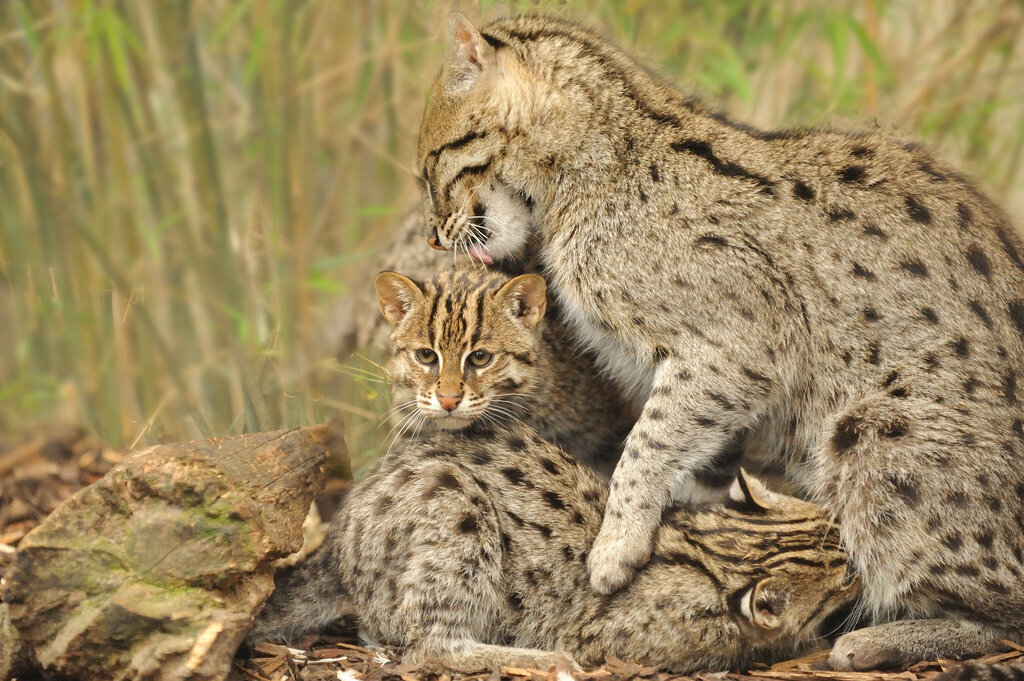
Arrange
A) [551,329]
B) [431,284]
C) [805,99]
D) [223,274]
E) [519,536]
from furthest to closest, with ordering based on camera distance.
Answer: [805,99] → [223,274] → [551,329] → [431,284] → [519,536]

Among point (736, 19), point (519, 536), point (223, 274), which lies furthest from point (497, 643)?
point (736, 19)

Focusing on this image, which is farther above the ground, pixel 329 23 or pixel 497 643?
pixel 329 23

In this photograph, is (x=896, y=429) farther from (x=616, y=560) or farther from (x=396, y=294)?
(x=396, y=294)

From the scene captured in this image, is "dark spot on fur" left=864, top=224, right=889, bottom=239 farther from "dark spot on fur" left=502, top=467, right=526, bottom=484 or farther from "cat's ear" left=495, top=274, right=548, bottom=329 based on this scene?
"dark spot on fur" left=502, top=467, right=526, bottom=484

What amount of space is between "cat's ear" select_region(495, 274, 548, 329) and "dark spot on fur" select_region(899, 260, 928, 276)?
2036 millimetres

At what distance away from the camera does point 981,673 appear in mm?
5488

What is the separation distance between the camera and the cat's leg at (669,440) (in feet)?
20.3

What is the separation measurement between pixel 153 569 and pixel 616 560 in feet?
7.72

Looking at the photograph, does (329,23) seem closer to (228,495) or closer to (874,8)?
(874,8)

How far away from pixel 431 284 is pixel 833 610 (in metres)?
2.93

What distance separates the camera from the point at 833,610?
620cm

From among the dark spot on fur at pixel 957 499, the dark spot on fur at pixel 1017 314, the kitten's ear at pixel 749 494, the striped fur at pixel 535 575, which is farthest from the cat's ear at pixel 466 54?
the dark spot on fur at pixel 957 499

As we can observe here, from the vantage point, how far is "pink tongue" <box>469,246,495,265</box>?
22.8 feet

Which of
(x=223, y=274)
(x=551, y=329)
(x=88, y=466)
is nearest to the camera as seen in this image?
(x=551, y=329)
